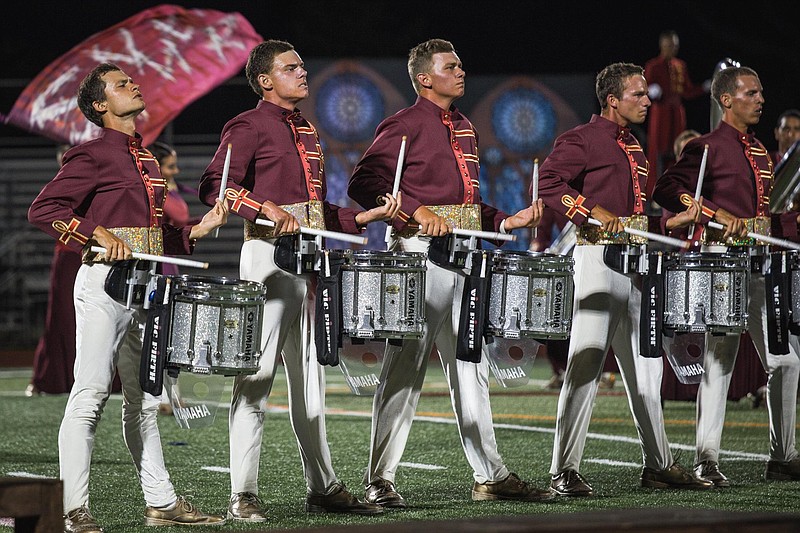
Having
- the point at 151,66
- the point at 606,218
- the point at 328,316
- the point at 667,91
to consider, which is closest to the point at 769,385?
the point at 606,218

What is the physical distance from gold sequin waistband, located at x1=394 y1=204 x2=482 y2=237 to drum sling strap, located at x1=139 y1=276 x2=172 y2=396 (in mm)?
1247

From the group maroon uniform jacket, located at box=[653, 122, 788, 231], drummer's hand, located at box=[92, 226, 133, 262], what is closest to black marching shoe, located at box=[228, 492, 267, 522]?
drummer's hand, located at box=[92, 226, 133, 262]

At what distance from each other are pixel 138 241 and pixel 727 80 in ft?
11.1

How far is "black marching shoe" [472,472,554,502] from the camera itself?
19.8 ft

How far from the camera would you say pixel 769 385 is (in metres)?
6.90

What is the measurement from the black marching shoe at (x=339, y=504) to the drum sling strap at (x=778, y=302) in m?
2.25

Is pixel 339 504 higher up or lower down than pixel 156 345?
lower down

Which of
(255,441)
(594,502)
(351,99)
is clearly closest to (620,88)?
(594,502)

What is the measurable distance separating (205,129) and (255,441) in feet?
49.3

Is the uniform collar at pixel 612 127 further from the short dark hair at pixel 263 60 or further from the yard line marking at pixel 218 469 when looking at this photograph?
the yard line marking at pixel 218 469

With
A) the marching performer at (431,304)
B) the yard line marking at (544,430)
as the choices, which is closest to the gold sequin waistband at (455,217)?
the marching performer at (431,304)

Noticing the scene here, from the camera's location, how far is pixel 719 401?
266 inches

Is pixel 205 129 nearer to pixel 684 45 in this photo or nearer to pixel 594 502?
pixel 684 45

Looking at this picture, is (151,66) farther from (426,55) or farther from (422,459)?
(426,55)
